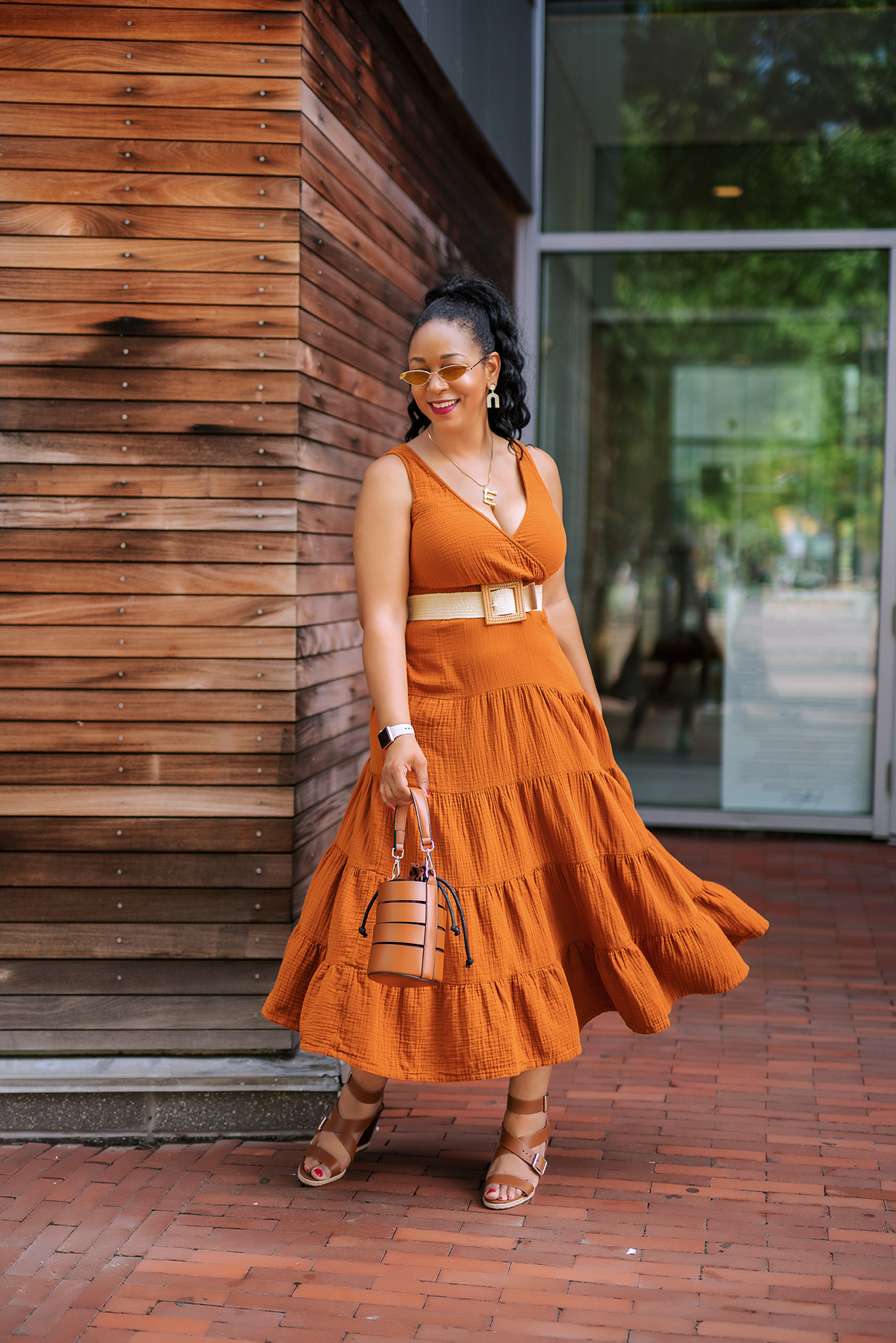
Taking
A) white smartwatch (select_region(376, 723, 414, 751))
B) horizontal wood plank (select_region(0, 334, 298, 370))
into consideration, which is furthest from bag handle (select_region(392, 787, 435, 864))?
horizontal wood plank (select_region(0, 334, 298, 370))

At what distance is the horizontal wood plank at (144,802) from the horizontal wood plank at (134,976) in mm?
212

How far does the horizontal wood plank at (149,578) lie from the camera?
10.6 ft

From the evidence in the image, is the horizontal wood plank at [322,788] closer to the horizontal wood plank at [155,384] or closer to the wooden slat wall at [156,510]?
the wooden slat wall at [156,510]

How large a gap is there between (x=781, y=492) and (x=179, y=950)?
463 cm

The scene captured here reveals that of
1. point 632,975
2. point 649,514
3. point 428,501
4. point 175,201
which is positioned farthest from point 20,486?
point 649,514

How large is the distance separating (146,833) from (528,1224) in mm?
1336

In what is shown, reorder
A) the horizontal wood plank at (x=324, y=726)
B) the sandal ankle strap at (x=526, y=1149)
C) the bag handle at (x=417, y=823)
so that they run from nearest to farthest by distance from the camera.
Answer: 1. the bag handle at (x=417, y=823)
2. the sandal ankle strap at (x=526, y=1149)
3. the horizontal wood plank at (x=324, y=726)

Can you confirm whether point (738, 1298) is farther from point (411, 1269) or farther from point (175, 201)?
point (175, 201)

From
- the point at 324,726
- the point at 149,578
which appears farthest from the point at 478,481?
the point at 324,726

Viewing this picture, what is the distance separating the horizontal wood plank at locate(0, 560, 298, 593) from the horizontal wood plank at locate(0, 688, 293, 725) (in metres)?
0.26

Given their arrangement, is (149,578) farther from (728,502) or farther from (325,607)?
(728,502)

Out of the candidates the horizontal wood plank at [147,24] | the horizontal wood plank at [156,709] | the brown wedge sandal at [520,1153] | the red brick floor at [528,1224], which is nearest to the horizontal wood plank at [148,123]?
the horizontal wood plank at [147,24]

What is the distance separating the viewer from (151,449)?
10.5ft

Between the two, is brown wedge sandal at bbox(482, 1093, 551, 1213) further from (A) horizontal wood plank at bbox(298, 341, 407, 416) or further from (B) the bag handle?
(A) horizontal wood plank at bbox(298, 341, 407, 416)
